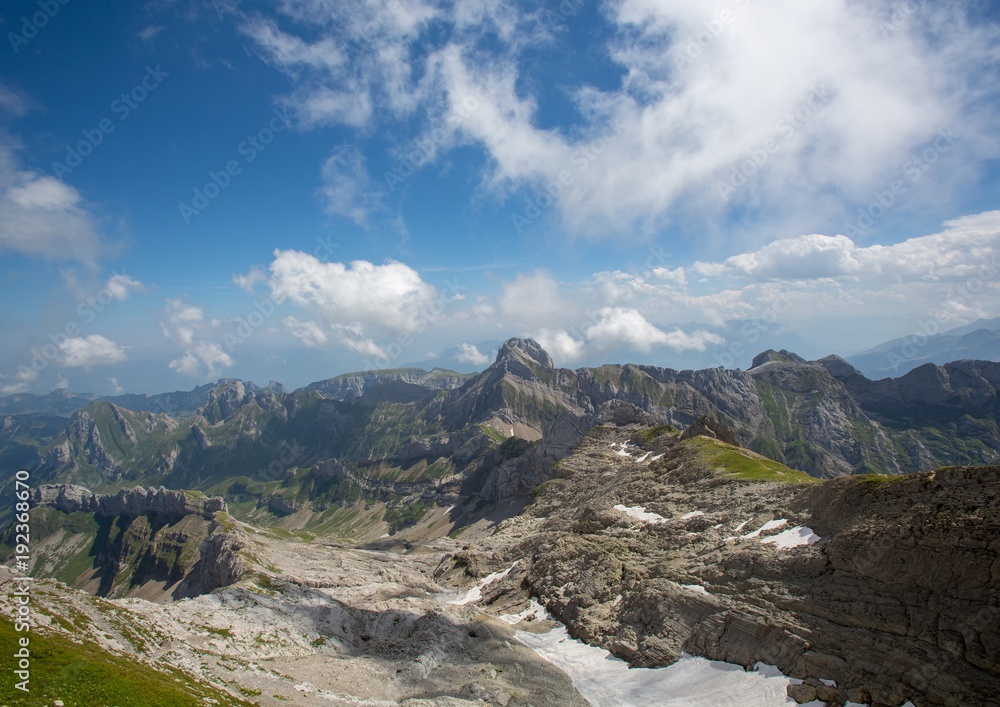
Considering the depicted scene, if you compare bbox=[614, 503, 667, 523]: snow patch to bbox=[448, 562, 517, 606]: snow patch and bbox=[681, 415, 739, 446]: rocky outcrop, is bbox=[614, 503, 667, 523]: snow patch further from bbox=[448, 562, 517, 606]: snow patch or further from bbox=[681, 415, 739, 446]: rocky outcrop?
bbox=[681, 415, 739, 446]: rocky outcrop

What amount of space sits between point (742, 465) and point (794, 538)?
107 feet

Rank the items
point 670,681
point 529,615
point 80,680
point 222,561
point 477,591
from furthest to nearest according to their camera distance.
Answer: point 222,561
point 477,591
point 529,615
point 670,681
point 80,680

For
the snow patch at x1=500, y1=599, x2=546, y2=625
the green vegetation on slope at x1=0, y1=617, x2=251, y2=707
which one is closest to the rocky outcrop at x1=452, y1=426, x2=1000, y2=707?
the snow patch at x1=500, y1=599, x2=546, y2=625

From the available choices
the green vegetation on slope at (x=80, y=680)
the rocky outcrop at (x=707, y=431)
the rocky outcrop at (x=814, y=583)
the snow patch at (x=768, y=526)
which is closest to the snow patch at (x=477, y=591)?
the rocky outcrop at (x=814, y=583)

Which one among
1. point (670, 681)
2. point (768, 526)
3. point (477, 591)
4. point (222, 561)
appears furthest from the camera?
point (222, 561)

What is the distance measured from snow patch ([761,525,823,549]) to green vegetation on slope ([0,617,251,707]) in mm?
51895

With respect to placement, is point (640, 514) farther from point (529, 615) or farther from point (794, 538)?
point (794, 538)

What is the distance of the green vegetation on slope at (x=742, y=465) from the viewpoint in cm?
7369

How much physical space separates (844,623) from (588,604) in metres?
31.2

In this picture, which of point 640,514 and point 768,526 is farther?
point 640,514

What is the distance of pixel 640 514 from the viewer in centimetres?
8319

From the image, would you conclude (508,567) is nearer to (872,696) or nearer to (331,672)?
(331,672)

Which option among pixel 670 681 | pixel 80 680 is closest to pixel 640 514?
pixel 670 681
